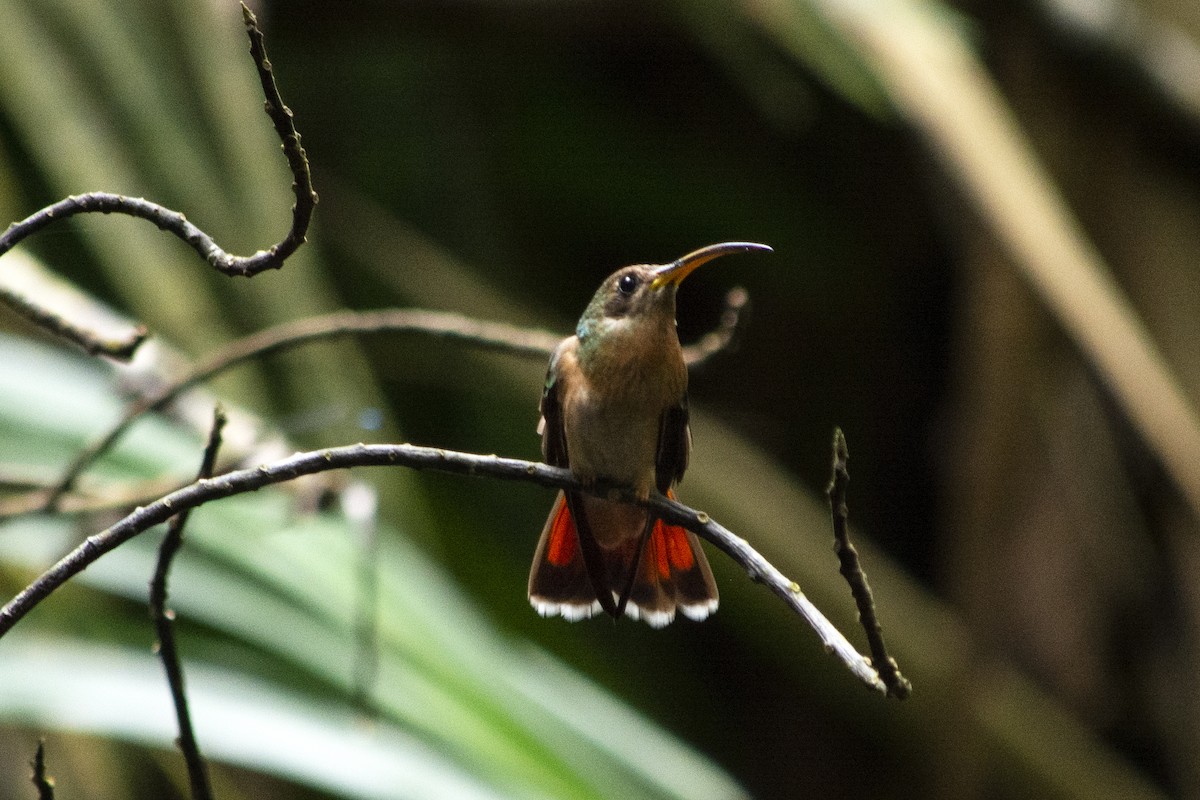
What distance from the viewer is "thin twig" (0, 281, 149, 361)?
1092 millimetres

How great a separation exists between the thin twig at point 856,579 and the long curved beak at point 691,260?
403mm

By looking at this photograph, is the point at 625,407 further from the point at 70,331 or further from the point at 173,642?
the point at 173,642

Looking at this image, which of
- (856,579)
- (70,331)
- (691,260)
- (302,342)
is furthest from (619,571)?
(856,579)

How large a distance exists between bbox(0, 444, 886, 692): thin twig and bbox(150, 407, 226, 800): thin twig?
0.15 feet

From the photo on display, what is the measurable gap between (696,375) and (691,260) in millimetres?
2035

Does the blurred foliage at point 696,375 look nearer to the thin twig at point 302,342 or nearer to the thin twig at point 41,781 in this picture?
the thin twig at point 302,342

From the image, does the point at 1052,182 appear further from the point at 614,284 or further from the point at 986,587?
the point at 614,284

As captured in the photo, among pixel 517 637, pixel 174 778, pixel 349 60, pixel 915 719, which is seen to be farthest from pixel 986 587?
pixel 349 60

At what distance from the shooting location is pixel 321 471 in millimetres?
847

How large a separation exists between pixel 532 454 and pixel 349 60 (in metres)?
1.70

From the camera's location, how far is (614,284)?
1974 millimetres

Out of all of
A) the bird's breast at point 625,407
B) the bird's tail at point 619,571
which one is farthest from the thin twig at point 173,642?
the bird's breast at point 625,407

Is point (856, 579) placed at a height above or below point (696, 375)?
below

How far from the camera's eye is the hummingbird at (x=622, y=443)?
5.19 ft
